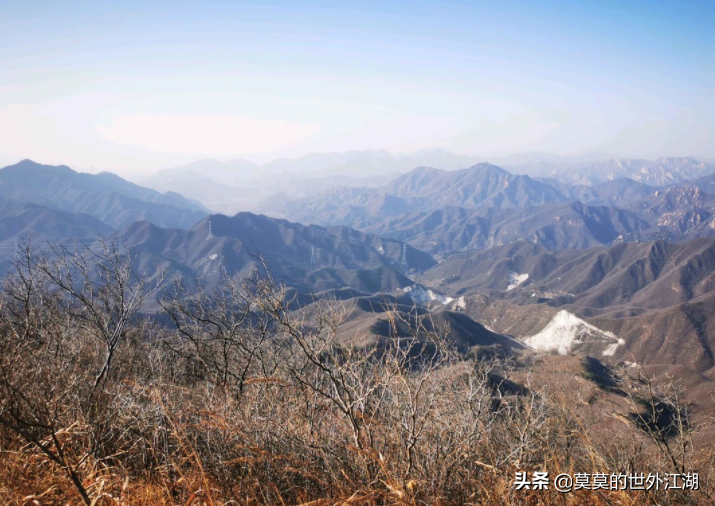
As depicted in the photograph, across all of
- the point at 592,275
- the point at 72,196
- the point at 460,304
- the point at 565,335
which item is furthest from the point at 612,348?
the point at 72,196

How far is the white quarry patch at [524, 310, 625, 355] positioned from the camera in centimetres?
5759

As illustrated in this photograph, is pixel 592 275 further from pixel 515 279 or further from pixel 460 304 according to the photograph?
pixel 460 304

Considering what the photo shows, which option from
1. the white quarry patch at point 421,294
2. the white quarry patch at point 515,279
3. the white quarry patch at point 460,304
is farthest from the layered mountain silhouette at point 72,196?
the white quarry patch at point 515,279

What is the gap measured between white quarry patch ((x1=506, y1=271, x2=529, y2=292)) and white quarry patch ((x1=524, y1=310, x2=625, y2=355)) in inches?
1795

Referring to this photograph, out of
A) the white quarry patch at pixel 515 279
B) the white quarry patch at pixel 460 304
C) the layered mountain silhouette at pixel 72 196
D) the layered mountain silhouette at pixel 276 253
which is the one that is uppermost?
the layered mountain silhouette at pixel 72 196

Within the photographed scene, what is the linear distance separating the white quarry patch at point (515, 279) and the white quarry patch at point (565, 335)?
150 feet

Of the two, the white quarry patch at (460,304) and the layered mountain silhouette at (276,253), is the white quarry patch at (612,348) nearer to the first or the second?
the white quarry patch at (460,304)

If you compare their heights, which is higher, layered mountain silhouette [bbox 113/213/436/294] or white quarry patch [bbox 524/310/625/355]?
layered mountain silhouette [bbox 113/213/436/294]

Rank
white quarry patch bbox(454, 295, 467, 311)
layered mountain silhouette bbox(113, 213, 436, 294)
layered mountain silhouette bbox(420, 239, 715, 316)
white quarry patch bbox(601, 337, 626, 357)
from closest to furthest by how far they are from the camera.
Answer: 1. white quarry patch bbox(601, 337, 626, 357)
2. layered mountain silhouette bbox(420, 239, 715, 316)
3. white quarry patch bbox(454, 295, 467, 311)
4. layered mountain silhouette bbox(113, 213, 436, 294)

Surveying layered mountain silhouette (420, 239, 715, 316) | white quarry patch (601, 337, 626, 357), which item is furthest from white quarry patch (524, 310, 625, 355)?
layered mountain silhouette (420, 239, 715, 316)

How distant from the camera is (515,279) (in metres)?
113

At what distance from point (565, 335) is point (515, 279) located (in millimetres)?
54881

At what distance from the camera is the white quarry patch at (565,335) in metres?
57.6

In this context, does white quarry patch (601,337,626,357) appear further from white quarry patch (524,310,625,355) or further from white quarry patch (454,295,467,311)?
white quarry patch (454,295,467,311)
